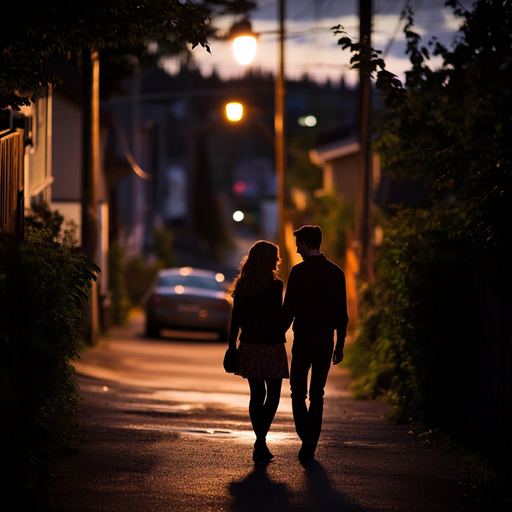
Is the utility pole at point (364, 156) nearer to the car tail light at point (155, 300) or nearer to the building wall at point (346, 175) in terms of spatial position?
the car tail light at point (155, 300)

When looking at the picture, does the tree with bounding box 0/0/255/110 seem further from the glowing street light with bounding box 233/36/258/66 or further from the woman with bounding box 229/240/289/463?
the glowing street light with bounding box 233/36/258/66

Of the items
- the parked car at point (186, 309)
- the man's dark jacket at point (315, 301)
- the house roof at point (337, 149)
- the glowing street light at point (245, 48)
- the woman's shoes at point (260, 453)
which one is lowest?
the woman's shoes at point (260, 453)

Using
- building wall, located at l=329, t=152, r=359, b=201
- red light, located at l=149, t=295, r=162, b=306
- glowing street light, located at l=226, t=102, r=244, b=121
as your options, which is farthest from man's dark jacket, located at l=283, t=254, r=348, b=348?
building wall, located at l=329, t=152, r=359, b=201

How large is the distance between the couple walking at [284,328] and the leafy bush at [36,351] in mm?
1277

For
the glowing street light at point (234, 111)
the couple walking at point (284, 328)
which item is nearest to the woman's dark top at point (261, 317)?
the couple walking at point (284, 328)

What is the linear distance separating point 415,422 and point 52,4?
17.5ft

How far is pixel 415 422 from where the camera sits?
8758 mm

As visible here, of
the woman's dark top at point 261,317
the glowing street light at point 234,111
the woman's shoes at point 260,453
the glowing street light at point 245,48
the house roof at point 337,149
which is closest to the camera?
the woman's shoes at point 260,453

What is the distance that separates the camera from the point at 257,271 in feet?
22.0

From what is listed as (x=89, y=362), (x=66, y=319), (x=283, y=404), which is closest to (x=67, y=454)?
(x=66, y=319)

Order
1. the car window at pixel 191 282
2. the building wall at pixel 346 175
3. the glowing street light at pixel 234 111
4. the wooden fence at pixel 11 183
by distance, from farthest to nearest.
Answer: the building wall at pixel 346 175 → the glowing street light at pixel 234 111 → the car window at pixel 191 282 → the wooden fence at pixel 11 183

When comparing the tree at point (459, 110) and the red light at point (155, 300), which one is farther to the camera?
the red light at point (155, 300)

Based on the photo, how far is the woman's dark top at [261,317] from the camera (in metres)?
6.67

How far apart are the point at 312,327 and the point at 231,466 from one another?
124cm
